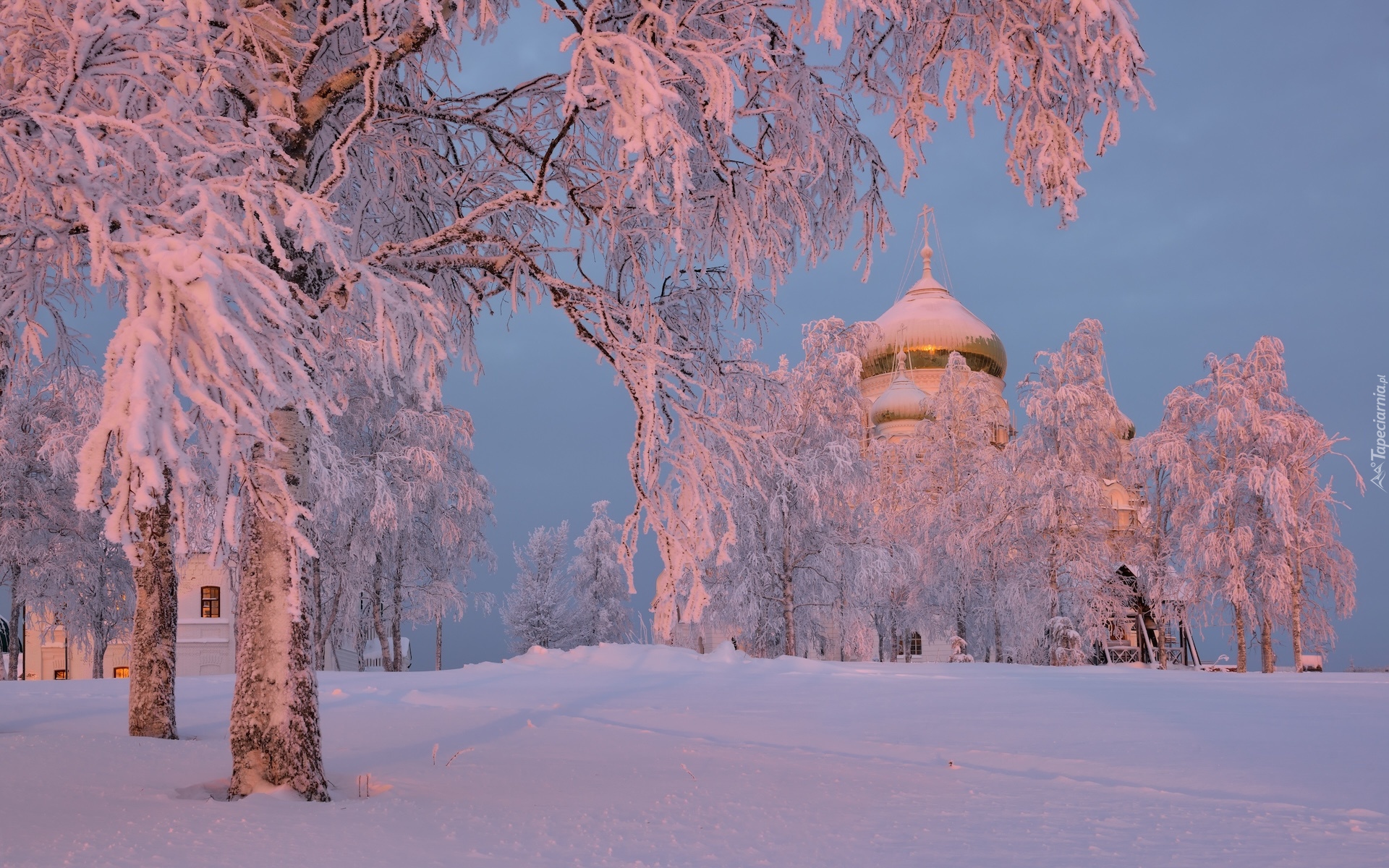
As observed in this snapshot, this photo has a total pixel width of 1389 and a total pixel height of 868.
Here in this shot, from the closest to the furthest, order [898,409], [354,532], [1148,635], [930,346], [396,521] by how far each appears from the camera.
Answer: [396,521] < [354,532] < [1148,635] < [898,409] < [930,346]

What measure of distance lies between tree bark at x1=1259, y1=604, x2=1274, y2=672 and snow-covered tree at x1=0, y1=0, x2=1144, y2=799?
23262mm

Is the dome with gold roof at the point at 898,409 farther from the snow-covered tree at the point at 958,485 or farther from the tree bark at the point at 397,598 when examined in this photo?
the tree bark at the point at 397,598

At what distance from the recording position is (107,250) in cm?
342

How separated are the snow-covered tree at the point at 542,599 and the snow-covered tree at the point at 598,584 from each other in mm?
763

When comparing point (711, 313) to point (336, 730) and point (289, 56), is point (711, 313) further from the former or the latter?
point (336, 730)

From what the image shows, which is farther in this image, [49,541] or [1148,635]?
[1148,635]

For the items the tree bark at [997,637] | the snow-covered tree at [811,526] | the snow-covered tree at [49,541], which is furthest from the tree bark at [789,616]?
the snow-covered tree at [49,541]

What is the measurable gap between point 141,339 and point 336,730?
804cm

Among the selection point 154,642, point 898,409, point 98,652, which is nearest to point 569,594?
point 898,409

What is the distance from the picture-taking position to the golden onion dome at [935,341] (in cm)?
5516

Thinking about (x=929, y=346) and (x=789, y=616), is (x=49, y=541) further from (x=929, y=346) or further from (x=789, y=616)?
(x=929, y=346)

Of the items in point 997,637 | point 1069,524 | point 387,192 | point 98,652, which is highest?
point 387,192

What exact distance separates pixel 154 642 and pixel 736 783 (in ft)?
19.7

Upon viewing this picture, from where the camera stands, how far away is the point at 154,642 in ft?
31.8
